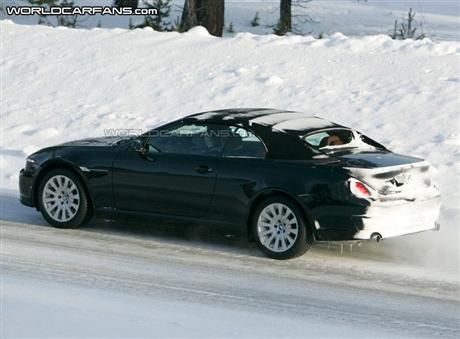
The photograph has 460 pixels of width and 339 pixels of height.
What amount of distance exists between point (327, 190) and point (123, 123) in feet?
23.8

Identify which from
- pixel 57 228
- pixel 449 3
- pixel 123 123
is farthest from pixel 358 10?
pixel 57 228

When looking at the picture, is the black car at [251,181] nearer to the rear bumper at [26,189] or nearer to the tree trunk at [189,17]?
the rear bumper at [26,189]

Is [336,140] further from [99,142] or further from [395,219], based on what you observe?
[99,142]

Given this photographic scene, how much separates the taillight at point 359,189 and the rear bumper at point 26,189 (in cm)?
387

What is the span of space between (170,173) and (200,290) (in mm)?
2080

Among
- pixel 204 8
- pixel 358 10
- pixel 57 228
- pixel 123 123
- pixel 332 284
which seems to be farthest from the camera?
pixel 358 10

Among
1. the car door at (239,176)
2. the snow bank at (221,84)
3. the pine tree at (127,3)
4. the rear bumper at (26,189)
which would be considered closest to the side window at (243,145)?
the car door at (239,176)

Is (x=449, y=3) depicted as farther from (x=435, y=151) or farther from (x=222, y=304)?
(x=222, y=304)

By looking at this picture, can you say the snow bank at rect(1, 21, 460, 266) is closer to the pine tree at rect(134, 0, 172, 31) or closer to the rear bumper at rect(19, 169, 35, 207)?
the rear bumper at rect(19, 169, 35, 207)

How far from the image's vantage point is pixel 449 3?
1271 inches

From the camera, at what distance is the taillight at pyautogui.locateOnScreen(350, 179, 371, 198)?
10008 mm

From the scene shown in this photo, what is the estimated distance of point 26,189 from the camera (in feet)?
39.2

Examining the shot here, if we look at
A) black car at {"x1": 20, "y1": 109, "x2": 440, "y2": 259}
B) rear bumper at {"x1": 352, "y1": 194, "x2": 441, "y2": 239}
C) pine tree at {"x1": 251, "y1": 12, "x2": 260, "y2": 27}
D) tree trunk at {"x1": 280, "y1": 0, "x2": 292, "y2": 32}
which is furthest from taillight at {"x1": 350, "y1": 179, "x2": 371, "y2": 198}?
pine tree at {"x1": 251, "y1": 12, "x2": 260, "y2": 27}

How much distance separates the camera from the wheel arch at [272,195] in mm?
A: 10234
